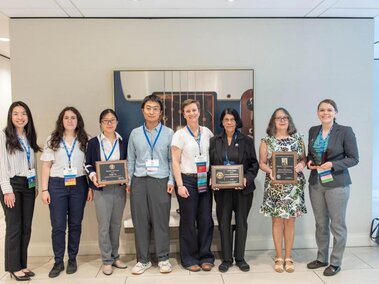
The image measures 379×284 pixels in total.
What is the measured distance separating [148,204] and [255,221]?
133cm

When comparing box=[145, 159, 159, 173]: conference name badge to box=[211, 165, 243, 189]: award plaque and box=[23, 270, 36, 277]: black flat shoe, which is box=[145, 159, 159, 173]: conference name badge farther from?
box=[23, 270, 36, 277]: black flat shoe

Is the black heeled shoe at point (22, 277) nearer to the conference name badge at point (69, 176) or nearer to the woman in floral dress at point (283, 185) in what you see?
the conference name badge at point (69, 176)

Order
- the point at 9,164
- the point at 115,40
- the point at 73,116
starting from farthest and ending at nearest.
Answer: the point at 115,40
the point at 73,116
the point at 9,164

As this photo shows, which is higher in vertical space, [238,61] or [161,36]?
[161,36]

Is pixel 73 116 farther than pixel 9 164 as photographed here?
Yes

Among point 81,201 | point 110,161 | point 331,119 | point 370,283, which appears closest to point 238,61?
point 331,119

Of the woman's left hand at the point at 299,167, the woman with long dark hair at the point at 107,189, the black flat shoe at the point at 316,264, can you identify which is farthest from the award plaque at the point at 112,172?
the black flat shoe at the point at 316,264

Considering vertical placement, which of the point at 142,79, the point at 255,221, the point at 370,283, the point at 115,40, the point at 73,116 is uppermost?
the point at 115,40

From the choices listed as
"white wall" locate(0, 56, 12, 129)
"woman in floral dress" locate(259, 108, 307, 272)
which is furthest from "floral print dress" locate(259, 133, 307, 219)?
"white wall" locate(0, 56, 12, 129)

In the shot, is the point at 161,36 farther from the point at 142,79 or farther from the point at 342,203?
the point at 342,203

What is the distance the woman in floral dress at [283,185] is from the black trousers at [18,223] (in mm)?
2048

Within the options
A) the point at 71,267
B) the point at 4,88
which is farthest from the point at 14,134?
the point at 4,88

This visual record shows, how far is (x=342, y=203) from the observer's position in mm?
3018

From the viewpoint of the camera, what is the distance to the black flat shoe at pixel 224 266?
3.20 metres
